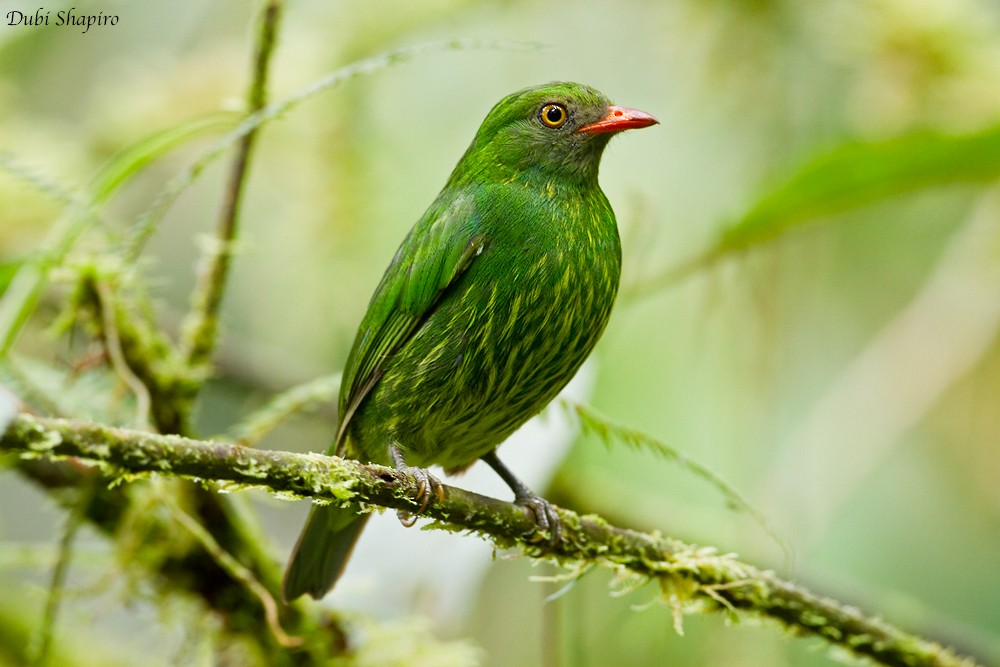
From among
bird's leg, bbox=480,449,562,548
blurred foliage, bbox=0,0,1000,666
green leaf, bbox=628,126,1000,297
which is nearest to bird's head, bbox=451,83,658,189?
blurred foliage, bbox=0,0,1000,666

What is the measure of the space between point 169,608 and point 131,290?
0.93m

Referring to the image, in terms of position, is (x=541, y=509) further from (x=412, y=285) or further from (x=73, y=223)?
(x=73, y=223)

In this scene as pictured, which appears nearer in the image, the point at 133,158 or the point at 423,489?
the point at 423,489

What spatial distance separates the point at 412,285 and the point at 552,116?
654mm

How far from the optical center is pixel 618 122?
117 inches

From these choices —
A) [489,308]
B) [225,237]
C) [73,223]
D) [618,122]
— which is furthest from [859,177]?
[73,223]

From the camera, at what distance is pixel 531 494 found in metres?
2.93

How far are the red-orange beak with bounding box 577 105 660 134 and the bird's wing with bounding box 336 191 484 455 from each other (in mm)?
418

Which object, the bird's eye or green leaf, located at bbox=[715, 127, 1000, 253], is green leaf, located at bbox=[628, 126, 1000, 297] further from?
the bird's eye

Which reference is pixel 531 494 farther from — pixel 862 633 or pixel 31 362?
pixel 31 362

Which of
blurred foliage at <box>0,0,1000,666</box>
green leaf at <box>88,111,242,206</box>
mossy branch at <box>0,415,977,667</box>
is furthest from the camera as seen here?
blurred foliage at <box>0,0,1000,666</box>

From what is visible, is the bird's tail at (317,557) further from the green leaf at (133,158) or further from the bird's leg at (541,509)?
the green leaf at (133,158)

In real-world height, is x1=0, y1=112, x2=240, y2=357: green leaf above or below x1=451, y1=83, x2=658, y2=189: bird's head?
below

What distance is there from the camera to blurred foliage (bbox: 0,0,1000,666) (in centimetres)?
323
